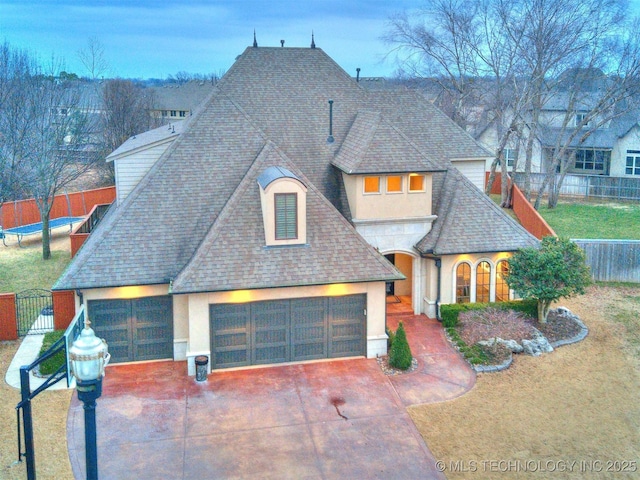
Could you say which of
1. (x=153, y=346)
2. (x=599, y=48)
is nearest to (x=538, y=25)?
(x=599, y=48)

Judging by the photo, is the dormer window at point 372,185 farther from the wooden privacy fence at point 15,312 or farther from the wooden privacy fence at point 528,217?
the wooden privacy fence at point 528,217

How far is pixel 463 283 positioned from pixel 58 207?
26.4m

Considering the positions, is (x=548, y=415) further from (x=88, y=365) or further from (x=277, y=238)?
(x=88, y=365)

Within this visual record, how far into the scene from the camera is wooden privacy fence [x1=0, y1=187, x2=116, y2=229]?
35594 millimetres

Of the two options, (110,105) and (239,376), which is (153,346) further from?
(110,105)

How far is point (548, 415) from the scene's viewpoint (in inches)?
623

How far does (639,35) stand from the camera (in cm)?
3988

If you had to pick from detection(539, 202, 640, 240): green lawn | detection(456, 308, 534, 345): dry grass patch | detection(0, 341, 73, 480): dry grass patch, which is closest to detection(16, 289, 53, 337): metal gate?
detection(0, 341, 73, 480): dry grass patch

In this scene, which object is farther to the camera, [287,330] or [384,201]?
[384,201]

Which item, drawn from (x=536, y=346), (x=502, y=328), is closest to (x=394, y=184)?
(x=502, y=328)

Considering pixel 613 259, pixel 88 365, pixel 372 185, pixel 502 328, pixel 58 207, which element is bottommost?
pixel 502 328

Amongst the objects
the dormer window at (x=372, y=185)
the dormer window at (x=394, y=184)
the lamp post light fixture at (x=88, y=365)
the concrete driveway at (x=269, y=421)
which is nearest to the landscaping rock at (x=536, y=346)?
the concrete driveway at (x=269, y=421)

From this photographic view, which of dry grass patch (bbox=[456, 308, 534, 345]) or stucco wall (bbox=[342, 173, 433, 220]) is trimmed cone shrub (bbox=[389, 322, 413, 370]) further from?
stucco wall (bbox=[342, 173, 433, 220])

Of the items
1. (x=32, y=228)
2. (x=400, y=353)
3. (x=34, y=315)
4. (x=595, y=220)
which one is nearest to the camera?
(x=400, y=353)
